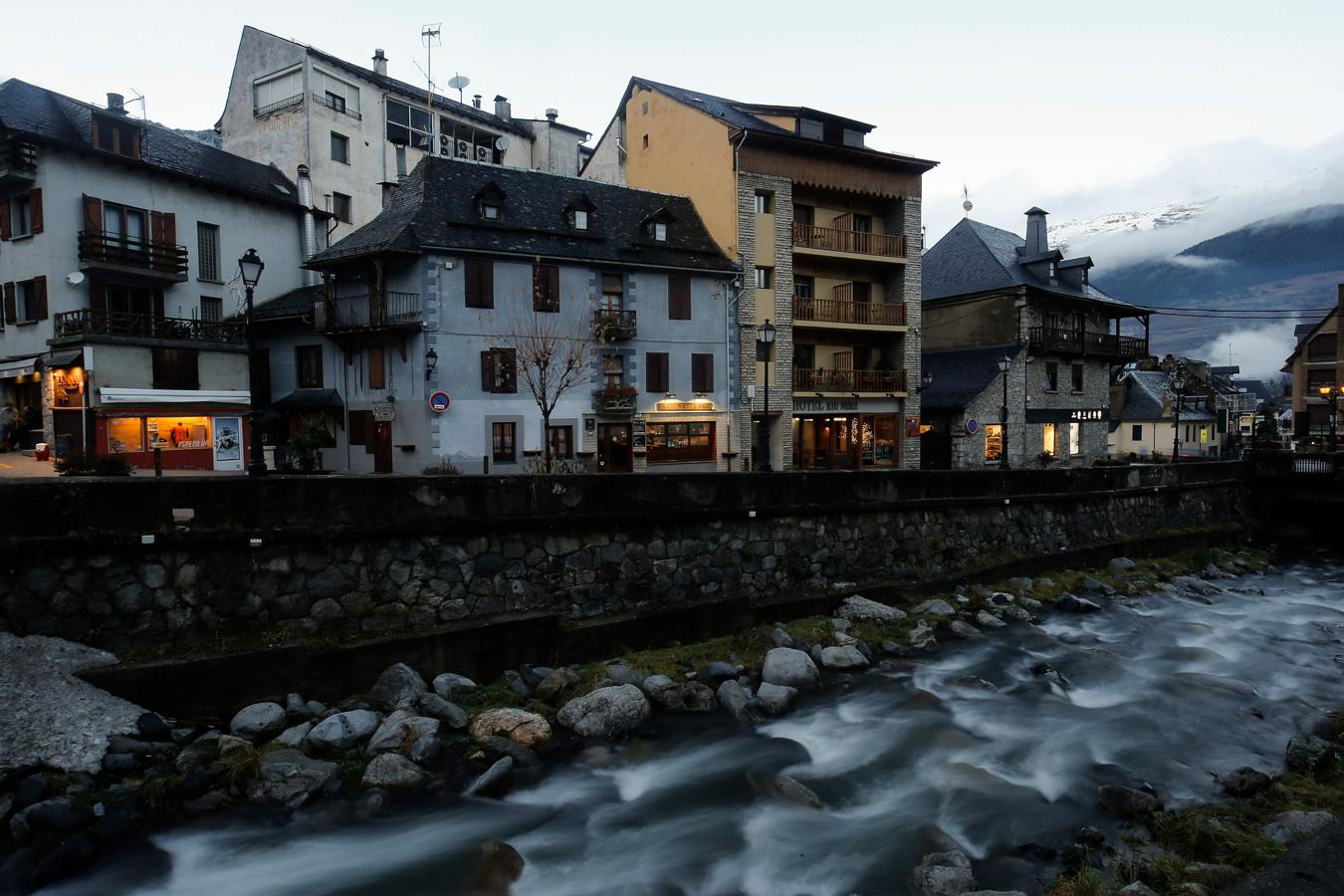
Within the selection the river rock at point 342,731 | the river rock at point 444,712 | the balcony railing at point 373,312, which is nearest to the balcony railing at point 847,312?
the balcony railing at point 373,312

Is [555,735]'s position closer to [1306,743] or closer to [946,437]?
[1306,743]

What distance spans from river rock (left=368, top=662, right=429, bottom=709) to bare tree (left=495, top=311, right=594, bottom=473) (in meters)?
17.5

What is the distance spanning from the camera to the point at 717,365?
110ft

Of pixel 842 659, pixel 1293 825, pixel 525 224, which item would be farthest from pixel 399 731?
pixel 525 224

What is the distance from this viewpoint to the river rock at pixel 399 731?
9.80m

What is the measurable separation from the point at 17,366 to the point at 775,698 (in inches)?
1255

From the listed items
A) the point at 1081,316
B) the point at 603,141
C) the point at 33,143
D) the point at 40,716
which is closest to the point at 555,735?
the point at 40,716

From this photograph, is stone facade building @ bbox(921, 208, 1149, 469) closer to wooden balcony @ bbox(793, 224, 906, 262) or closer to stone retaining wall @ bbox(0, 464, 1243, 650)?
wooden balcony @ bbox(793, 224, 906, 262)

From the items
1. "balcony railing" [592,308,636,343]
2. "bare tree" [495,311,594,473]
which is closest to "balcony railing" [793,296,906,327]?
"balcony railing" [592,308,636,343]

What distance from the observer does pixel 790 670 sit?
42.7 ft

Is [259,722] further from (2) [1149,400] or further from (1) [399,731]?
(2) [1149,400]

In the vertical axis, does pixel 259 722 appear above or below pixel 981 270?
below

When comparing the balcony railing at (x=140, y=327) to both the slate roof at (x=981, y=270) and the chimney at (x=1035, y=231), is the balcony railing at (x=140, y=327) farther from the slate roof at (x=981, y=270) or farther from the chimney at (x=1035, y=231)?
the chimney at (x=1035, y=231)

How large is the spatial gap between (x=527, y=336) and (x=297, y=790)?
70.8ft
